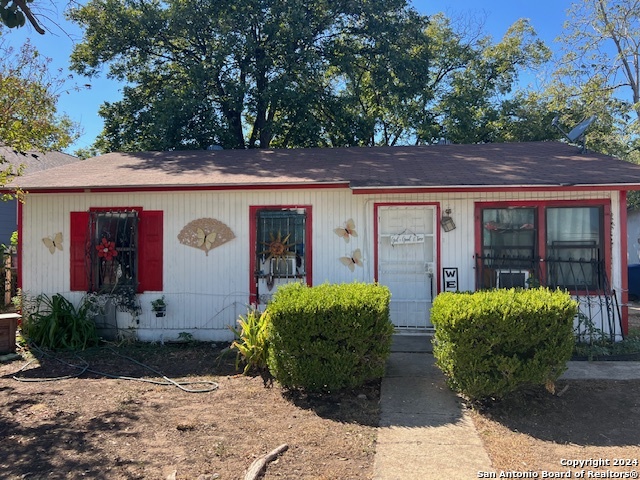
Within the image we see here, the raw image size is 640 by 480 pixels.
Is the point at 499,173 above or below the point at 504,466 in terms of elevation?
above

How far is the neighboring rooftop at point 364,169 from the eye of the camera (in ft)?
22.6

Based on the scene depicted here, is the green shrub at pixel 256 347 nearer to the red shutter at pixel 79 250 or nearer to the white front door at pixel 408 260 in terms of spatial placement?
the white front door at pixel 408 260

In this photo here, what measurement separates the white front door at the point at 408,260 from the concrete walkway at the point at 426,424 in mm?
1062

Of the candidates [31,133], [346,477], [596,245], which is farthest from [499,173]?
[31,133]

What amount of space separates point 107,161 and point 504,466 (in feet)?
29.3

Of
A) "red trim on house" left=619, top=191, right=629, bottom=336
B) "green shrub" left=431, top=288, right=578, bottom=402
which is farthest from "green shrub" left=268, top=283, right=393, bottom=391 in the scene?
"red trim on house" left=619, top=191, right=629, bottom=336

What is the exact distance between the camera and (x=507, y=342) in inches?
176

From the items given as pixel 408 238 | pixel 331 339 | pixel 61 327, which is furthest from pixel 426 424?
pixel 61 327

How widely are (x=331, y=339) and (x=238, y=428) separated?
1188mm

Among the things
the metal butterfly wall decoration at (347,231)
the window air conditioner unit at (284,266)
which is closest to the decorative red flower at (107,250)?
the window air conditioner unit at (284,266)

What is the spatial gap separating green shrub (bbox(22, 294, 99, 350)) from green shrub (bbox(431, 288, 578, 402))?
5.55 metres

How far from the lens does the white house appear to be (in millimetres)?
7082

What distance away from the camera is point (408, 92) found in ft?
50.1

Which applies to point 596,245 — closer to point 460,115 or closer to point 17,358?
point 17,358
